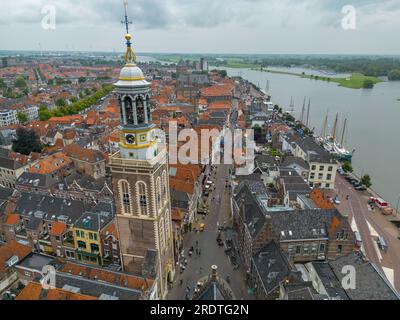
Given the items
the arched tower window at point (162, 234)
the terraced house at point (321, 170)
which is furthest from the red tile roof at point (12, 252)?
the terraced house at point (321, 170)

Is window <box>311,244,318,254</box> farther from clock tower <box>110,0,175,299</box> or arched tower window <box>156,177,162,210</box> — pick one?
arched tower window <box>156,177,162,210</box>

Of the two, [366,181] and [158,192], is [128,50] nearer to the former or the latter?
[158,192]

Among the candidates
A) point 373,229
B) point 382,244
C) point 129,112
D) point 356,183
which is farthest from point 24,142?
point 382,244

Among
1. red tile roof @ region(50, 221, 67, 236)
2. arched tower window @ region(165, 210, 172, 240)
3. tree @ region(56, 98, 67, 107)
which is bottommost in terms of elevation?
red tile roof @ region(50, 221, 67, 236)

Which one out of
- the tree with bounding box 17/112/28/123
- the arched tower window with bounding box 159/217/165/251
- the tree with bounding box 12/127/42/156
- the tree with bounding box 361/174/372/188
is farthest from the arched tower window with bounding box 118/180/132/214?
the tree with bounding box 17/112/28/123

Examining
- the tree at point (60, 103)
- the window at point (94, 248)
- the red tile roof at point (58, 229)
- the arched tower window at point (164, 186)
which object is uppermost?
the arched tower window at point (164, 186)

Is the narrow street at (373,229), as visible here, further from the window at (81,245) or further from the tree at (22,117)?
the tree at (22,117)

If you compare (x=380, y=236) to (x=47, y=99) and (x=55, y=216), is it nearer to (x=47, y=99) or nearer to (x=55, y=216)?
(x=55, y=216)

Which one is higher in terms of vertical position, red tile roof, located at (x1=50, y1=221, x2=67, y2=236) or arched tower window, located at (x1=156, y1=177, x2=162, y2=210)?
arched tower window, located at (x1=156, y1=177, x2=162, y2=210)
